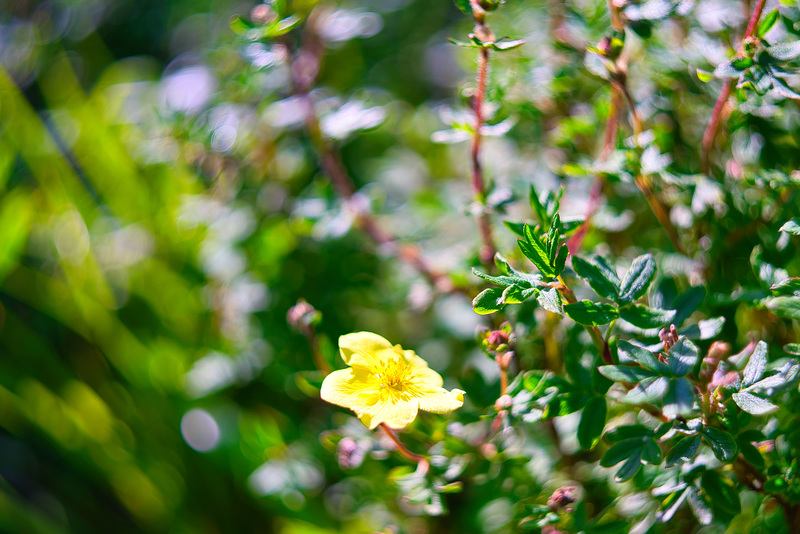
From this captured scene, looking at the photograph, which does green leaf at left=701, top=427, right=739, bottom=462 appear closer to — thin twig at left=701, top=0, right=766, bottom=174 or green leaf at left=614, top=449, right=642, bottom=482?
green leaf at left=614, top=449, right=642, bottom=482

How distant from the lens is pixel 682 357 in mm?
444

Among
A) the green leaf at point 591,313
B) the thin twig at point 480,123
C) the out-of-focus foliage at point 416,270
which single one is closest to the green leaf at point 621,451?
the out-of-focus foliage at point 416,270

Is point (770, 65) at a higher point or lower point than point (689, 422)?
higher

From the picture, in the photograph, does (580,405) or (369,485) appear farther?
(369,485)

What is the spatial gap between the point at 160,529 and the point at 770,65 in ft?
3.77

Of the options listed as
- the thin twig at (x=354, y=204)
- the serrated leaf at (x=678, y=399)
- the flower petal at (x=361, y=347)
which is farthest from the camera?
the thin twig at (x=354, y=204)

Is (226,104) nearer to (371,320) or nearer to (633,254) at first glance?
(371,320)

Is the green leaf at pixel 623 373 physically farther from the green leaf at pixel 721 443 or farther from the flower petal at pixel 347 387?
the flower petal at pixel 347 387

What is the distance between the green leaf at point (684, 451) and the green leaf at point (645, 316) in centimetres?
9

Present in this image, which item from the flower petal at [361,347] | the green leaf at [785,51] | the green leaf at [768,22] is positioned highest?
the green leaf at [768,22]

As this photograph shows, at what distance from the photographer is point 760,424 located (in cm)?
62

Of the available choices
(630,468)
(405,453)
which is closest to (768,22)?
(630,468)

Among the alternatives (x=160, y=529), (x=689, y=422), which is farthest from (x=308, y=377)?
(x=160, y=529)

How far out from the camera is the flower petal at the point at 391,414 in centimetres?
47
